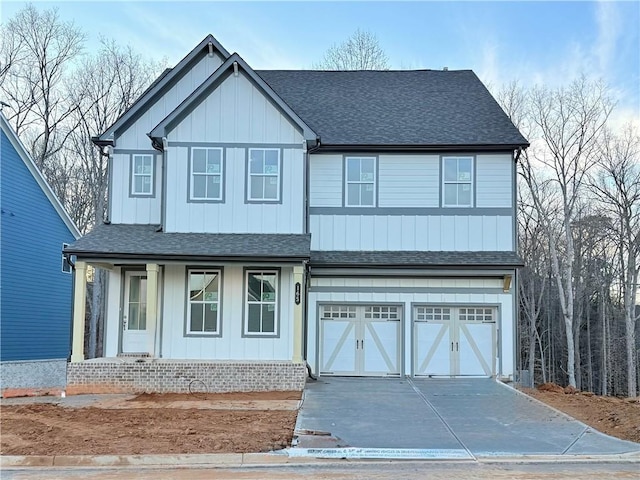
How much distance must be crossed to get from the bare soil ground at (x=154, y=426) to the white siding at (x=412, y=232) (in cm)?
502

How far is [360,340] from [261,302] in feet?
10.1

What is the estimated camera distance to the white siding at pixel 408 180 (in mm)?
18000

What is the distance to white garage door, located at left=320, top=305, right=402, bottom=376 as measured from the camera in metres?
17.6

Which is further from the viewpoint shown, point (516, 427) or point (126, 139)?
point (126, 139)

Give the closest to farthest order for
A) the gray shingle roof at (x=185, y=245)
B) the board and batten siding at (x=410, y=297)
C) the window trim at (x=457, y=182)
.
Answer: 1. the gray shingle roof at (x=185, y=245)
2. the board and batten siding at (x=410, y=297)
3. the window trim at (x=457, y=182)

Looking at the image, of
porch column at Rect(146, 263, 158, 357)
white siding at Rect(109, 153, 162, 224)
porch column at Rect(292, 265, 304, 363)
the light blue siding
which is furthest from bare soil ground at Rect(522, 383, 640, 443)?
the light blue siding

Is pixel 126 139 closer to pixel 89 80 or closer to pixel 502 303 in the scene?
pixel 502 303

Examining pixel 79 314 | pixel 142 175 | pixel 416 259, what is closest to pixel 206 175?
pixel 142 175

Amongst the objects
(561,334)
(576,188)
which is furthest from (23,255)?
(561,334)

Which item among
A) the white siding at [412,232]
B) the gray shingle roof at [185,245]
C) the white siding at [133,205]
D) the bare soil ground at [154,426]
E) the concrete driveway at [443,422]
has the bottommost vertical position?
the bare soil ground at [154,426]

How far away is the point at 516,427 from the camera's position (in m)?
11.0

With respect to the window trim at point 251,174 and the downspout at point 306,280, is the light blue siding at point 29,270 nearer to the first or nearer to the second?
the window trim at point 251,174

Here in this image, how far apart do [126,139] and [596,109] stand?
21558 millimetres

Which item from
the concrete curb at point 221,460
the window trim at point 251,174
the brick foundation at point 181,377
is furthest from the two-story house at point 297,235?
the concrete curb at point 221,460
